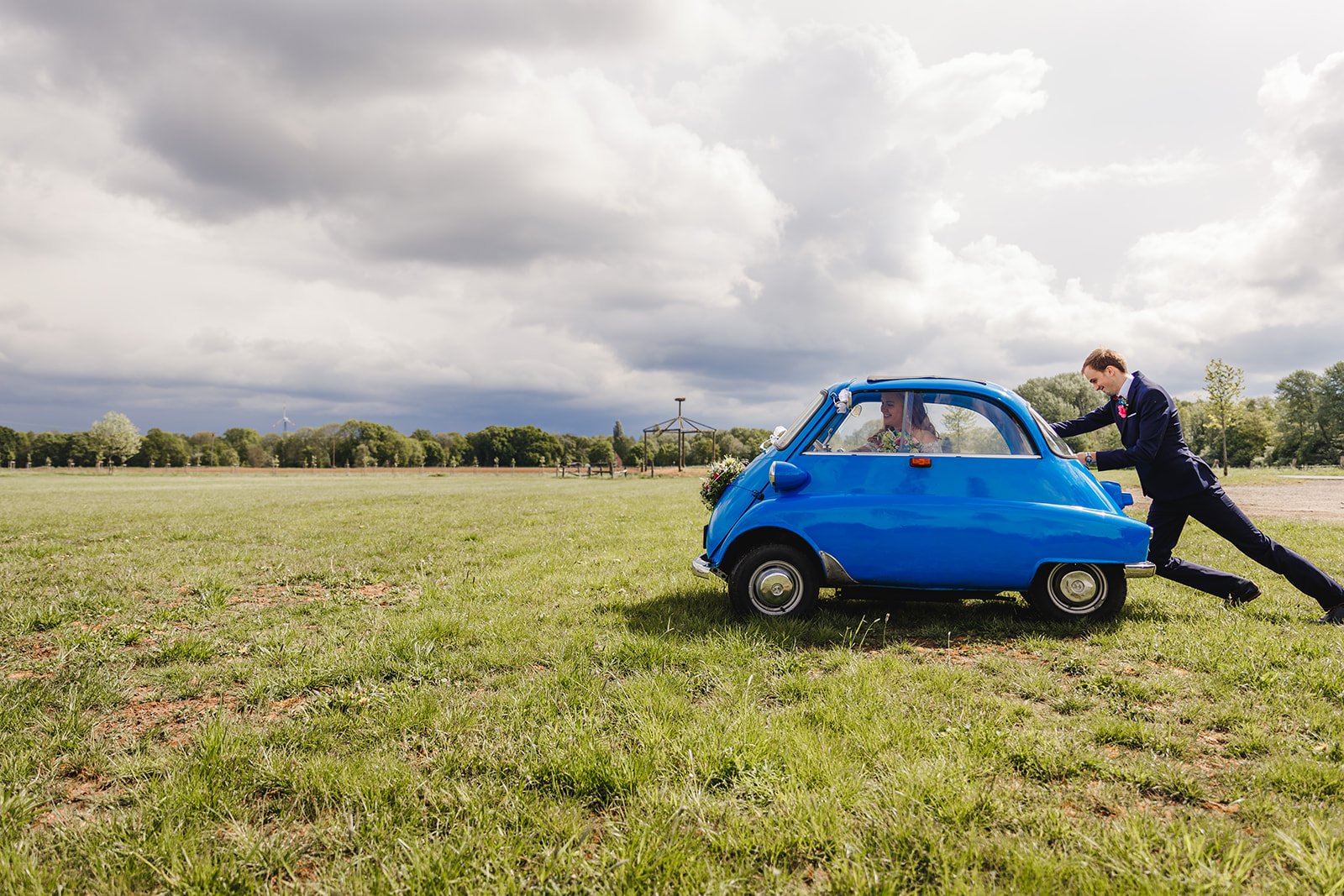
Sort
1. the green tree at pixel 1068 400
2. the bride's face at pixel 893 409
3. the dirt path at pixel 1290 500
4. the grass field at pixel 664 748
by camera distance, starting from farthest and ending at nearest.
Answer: the green tree at pixel 1068 400, the dirt path at pixel 1290 500, the bride's face at pixel 893 409, the grass field at pixel 664 748

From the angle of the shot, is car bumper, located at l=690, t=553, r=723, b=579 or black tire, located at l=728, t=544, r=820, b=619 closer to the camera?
black tire, located at l=728, t=544, r=820, b=619

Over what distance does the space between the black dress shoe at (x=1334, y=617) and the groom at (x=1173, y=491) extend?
0.6 inches

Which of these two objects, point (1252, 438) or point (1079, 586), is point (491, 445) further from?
point (1079, 586)

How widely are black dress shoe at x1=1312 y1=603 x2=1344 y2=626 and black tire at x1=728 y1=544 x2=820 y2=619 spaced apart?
4248mm

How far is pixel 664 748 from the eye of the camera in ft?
10.0

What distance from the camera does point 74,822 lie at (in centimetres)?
264

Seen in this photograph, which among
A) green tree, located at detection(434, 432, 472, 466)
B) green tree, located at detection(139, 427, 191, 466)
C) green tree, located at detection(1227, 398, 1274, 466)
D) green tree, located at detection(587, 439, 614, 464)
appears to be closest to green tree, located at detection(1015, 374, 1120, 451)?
green tree, located at detection(1227, 398, 1274, 466)

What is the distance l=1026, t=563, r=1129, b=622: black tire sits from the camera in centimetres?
516

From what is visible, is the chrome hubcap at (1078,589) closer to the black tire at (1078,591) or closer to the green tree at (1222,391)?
the black tire at (1078,591)

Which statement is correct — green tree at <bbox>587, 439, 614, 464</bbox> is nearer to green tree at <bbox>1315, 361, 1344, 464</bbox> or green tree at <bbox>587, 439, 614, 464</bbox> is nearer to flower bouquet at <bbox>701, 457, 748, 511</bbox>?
green tree at <bbox>1315, 361, 1344, 464</bbox>

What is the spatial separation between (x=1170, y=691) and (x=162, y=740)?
19.2ft

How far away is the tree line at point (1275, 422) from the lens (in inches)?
2426

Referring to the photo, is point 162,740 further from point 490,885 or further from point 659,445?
point 659,445

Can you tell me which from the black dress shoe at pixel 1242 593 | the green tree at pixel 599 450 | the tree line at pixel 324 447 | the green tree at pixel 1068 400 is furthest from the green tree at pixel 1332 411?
the green tree at pixel 599 450
